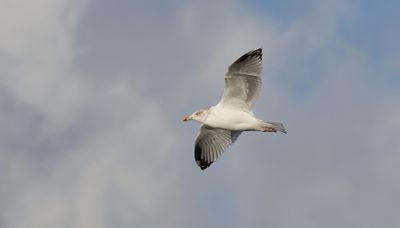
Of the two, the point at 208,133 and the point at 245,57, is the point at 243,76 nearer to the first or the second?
the point at 245,57

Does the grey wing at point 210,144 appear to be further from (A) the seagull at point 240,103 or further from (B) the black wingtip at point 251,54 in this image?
(B) the black wingtip at point 251,54

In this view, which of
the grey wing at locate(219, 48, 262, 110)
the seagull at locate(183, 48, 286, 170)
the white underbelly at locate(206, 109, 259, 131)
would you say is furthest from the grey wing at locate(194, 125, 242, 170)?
the grey wing at locate(219, 48, 262, 110)

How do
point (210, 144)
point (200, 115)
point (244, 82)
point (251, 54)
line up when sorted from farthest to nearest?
1. point (210, 144)
2. point (200, 115)
3. point (244, 82)
4. point (251, 54)

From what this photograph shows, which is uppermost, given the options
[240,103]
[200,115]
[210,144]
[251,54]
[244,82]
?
[251,54]

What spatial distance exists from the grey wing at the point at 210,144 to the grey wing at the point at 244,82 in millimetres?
2677

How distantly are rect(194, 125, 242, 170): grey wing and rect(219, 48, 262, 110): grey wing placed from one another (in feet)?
8.78

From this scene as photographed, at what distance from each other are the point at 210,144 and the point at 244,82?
411cm

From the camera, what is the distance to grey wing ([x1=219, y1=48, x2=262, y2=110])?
132 ft

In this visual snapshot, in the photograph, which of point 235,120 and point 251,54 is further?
point 235,120

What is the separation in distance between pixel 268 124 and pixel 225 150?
3802 millimetres

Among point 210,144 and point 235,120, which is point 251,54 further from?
point 210,144

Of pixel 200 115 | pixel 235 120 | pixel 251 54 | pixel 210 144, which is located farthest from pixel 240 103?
pixel 210 144

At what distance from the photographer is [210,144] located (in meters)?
43.8

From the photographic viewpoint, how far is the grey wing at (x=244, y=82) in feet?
132
